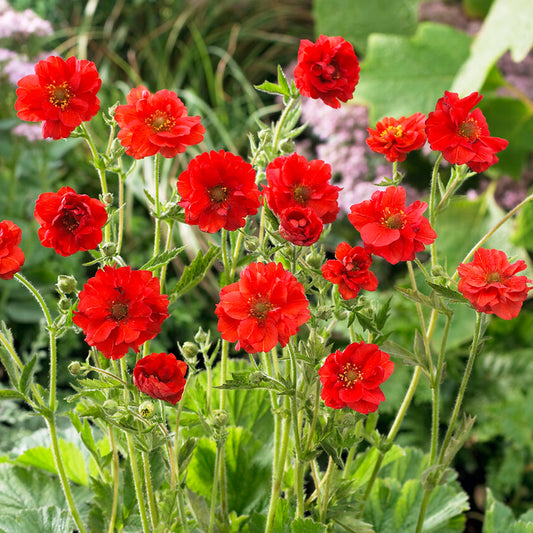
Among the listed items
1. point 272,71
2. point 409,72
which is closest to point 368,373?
point 409,72

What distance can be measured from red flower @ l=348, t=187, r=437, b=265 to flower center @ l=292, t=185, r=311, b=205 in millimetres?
31

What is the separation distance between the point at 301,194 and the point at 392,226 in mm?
62

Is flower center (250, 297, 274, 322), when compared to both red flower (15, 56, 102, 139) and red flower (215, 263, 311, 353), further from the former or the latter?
red flower (15, 56, 102, 139)

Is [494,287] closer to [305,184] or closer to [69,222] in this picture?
[305,184]

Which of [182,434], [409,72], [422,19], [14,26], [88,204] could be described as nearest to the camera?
[88,204]

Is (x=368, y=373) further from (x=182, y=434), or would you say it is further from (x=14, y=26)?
(x=14, y=26)

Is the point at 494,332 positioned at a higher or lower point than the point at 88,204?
lower

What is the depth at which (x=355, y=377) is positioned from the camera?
0.45 meters

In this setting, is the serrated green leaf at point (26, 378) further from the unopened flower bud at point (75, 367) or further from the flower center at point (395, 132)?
the flower center at point (395, 132)

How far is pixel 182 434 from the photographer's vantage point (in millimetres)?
608

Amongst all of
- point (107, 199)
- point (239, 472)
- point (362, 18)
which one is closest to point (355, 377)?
point (107, 199)

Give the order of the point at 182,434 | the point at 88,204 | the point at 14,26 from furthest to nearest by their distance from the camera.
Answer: the point at 14,26 < the point at 182,434 < the point at 88,204

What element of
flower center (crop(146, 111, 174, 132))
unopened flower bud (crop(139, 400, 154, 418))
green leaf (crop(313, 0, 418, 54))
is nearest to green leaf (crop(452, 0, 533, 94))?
green leaf (crop(313, 0, 418, 54))

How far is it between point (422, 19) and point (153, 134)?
170 centimetres
